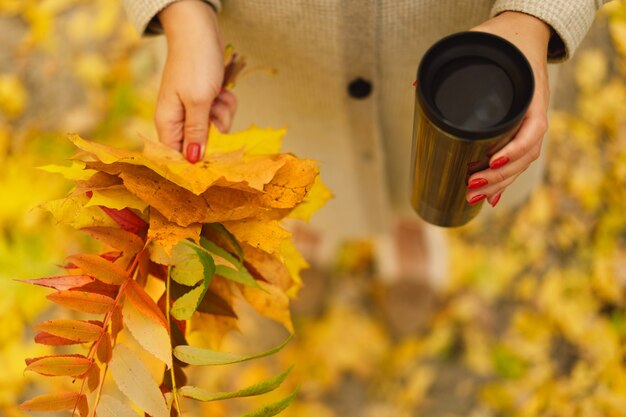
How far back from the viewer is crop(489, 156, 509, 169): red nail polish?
0.63 metres

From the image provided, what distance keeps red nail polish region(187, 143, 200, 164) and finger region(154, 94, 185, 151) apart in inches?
1.3

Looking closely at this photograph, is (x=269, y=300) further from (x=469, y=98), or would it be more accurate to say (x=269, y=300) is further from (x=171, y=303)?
(x=469, y=98)

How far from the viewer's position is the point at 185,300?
2.04 feet

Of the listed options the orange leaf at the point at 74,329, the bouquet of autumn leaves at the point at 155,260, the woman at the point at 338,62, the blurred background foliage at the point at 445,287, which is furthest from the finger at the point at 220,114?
the blurred background foliage at the point at 445,287

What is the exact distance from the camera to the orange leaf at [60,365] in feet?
1.97

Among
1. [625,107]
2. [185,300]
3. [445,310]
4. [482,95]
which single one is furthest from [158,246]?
[625,107]

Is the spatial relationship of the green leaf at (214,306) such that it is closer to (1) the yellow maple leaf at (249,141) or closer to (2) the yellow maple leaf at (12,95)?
(1) the yellow maple leaf at (249,141)

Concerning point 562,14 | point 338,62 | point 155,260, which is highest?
point 562,14

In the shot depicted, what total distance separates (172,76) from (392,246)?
1002 millimetres

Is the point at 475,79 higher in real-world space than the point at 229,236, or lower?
higher

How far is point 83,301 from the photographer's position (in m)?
0.62

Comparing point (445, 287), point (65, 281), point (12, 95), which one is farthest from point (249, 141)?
point (12, 95)

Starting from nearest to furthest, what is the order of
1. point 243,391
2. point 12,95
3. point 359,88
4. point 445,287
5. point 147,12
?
point 243,391
point 147,12
point 359,88
point 445,287
point 12,95

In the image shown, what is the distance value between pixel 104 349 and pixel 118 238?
0.12m
